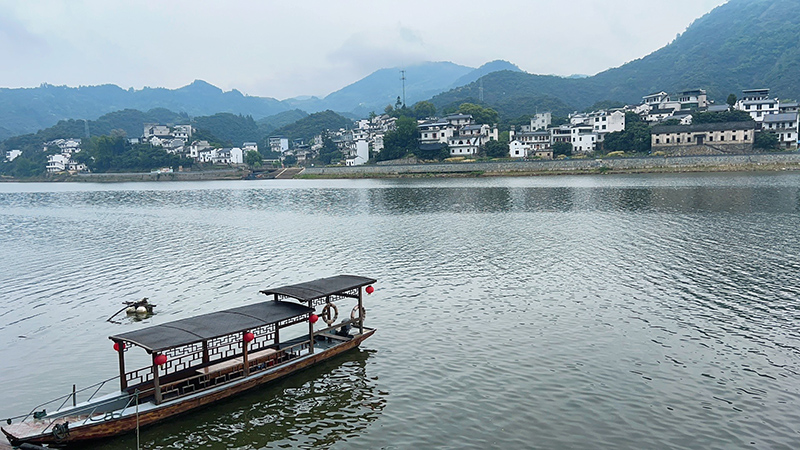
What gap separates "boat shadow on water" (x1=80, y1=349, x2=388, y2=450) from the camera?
13078 millimetres

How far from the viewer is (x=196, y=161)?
152625 mm

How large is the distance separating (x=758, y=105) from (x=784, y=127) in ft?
46.5

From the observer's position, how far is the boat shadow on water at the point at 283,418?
13078 millimetres

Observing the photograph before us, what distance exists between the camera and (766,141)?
9138cm

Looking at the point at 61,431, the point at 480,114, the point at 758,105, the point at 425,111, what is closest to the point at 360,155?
the point at 480,114

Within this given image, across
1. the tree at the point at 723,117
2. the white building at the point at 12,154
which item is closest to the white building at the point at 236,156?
the white building at the point at 12,154

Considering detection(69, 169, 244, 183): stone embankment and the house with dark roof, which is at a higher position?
the house with dark roof

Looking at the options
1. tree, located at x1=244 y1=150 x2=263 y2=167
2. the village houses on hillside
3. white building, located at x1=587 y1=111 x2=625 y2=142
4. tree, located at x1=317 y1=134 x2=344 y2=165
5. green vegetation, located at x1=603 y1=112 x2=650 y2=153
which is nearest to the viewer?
the village houses on hillside

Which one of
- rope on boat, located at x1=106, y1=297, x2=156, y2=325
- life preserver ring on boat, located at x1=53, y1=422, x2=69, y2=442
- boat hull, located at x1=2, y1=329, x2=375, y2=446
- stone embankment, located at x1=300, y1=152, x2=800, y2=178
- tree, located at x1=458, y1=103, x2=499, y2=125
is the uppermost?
tree, located at x1=458, y1=103, x2=499, y2=125

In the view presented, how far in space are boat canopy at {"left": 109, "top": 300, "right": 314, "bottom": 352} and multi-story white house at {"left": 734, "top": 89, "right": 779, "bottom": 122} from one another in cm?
11744

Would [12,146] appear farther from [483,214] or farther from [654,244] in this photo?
[654,244]

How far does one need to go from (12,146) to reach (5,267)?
192 m

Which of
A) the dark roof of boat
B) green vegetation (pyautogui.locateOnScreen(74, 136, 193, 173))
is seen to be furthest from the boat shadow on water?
green vegetation (pyautogui.locateOnScreen(74, 136, 193, 173))

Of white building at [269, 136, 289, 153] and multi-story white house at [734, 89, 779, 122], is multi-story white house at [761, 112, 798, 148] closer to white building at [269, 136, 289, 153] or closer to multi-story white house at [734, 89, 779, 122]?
multi-story white house at [734, 89, 779, 122]
